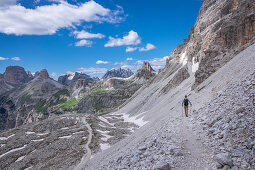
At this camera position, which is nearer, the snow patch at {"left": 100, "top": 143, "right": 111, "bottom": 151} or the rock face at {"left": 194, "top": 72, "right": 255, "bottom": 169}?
the rock face at {"left": 194, "top": 72, "right": 255, "bottom": 169}

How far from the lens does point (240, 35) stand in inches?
1873

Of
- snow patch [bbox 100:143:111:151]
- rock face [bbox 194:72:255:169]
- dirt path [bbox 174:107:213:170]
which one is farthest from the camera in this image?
snow patch [bbox 100:143:111:151]

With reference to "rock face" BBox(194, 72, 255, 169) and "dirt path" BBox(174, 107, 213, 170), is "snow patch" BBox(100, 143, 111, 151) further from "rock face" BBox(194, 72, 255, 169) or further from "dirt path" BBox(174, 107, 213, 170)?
"dirt path" BBox(174, 107, 213, 170)

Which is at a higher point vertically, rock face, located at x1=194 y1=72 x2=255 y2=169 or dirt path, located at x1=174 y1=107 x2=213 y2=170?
rock face, located at x1=194 y1=72 x2=255 y2=169

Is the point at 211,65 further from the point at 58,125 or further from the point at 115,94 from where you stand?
the point at 115,94

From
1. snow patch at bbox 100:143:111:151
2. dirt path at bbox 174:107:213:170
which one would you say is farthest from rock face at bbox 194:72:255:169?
snow patch at bbox 100:143:111:151

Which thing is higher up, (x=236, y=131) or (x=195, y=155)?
(x=236, y=131)

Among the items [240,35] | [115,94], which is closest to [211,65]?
[240,35]

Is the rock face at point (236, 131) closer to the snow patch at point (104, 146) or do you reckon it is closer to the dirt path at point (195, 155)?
the dirt path at point (195, 155)

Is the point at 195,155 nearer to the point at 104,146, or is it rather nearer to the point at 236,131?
the point at 236,131

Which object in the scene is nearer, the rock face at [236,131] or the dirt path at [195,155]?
the rock face at [236,131]

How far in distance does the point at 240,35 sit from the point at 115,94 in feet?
518

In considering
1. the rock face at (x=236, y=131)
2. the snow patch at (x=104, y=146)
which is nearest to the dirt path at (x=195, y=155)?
the rock face at (x=236, y=131)

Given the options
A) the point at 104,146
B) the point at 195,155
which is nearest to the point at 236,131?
the point at 195,155
